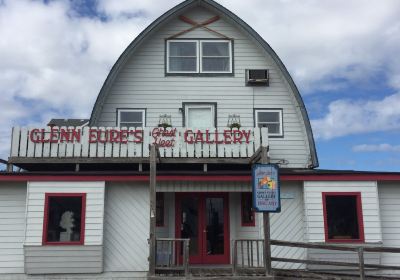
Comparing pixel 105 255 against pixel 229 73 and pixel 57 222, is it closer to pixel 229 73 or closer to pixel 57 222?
pixel 57 222

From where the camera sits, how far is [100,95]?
18156mm

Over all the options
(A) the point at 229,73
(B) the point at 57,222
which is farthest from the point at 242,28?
(B) the point at 57,222

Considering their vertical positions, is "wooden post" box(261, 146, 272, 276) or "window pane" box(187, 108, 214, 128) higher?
"window pane" box(187, 108, 214, 128)

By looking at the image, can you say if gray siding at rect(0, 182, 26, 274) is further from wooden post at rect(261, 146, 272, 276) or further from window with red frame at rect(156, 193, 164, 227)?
wooden post at rect(261, 146, 272, 276)

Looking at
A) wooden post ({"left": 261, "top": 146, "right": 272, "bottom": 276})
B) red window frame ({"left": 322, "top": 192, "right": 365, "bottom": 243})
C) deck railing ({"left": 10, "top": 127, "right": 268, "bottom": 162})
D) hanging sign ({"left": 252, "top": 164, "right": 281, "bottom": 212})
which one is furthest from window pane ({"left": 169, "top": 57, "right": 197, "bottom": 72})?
wooden post ({"left": 261, "top": 146, "right": 272, "bottom": 276})

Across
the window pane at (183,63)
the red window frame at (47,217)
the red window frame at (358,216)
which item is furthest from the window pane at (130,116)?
the red window frame at (358,216)

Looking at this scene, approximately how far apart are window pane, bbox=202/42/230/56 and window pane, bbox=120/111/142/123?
13.0 feet

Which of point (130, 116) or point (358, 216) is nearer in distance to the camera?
point (358, 216)

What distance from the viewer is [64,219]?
14.1m

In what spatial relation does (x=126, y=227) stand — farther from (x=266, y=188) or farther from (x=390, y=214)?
(x=390, y=214)

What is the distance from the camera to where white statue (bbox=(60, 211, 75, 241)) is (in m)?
14.1

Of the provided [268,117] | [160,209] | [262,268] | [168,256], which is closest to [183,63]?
[268,117]

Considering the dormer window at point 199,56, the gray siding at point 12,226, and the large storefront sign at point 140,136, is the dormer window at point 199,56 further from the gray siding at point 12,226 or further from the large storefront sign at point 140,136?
the gray siding at point 12,226

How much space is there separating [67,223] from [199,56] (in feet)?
29.9
